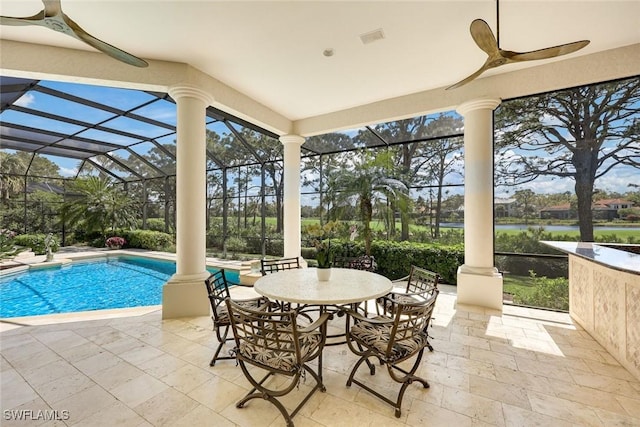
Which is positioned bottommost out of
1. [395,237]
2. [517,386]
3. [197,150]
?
[517,386]

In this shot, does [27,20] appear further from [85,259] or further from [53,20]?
[85,259]

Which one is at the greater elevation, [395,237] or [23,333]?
[395,237]

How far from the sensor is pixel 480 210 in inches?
159

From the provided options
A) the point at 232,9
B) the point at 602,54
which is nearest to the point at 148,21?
the point at 232,9

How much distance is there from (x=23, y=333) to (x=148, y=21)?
152 inches

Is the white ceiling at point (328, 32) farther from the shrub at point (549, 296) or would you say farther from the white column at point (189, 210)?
the shrub at point (549, 296)

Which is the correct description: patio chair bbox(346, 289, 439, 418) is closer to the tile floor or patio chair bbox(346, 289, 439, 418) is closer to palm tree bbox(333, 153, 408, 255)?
the tile floor

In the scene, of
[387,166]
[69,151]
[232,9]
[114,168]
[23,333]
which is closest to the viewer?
[232,9]

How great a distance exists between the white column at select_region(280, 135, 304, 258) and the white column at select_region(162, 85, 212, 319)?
2188 millimetres

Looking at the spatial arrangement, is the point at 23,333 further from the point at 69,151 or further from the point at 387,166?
the point at 69,151

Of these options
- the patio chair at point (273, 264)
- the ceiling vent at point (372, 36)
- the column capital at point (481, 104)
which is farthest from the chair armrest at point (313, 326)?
the column capital at point (481, 104)

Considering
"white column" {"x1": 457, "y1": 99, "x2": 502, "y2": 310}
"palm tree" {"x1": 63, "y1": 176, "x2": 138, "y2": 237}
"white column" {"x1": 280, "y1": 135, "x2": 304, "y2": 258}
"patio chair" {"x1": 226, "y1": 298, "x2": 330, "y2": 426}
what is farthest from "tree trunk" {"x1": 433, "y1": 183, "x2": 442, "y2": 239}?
"palm tree" {"x1": 63, "y1": 176, "x2": 138, "y2": 237}

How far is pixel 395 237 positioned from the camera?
22.6 ft

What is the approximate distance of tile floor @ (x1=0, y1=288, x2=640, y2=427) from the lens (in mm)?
1803
